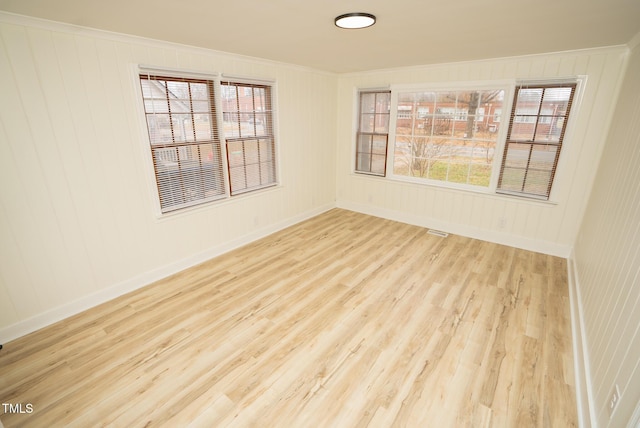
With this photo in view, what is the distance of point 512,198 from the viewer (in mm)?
3826

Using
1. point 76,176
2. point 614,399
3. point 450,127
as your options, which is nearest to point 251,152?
point 76,176

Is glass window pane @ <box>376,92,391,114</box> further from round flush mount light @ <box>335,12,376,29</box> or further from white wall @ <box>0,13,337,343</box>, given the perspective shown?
round flush mount light @ <box>335,12,376,29</box>

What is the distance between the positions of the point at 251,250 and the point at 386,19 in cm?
303

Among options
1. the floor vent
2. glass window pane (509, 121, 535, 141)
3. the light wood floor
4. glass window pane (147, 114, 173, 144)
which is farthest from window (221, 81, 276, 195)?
glass window pane (509, 121, 535, 141)

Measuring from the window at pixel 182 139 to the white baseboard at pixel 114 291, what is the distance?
27.2 inches

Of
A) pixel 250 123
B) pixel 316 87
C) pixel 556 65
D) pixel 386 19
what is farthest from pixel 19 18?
pixel 556 65

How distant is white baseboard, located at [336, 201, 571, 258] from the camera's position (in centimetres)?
371

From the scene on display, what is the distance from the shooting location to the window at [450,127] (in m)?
3.98

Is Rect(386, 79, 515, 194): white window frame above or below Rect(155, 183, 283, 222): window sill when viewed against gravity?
above

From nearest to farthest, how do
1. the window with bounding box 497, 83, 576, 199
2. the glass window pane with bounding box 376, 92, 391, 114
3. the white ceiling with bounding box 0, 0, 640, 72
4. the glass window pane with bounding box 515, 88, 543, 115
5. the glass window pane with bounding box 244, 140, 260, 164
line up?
1. the white ceiling with bounding box 0, 0, 640, 72
2. the window with bounding box 497, 83, 576, 199
3. the glass window pane with bounding box 515, 88, 543, 115
4. the glass window pane with bounding box 244, 140, 260, 164
5. the glass window pane with bounding box 376, 92, 391, 114

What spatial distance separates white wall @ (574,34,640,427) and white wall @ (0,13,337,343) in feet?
12.1

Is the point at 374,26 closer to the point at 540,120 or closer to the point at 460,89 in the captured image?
the point at 460,89

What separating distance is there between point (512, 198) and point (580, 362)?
7.69 ft

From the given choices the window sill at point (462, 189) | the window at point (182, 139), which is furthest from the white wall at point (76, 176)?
the window sill at point (462, 189)
